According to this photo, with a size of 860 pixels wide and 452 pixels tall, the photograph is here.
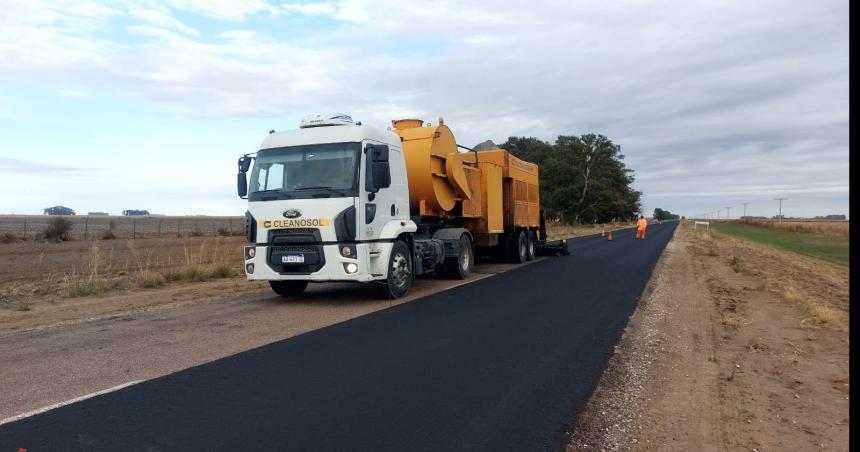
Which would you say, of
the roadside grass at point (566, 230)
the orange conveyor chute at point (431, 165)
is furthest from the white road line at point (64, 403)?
the roadside grass at point (566, 230)

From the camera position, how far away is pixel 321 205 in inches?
392

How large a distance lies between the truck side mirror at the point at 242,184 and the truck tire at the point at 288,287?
2030 mm

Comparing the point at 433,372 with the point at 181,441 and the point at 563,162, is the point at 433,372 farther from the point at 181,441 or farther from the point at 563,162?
the point at 563,162

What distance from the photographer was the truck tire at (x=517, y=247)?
18703 mm

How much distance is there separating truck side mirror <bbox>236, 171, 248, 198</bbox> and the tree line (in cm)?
6437

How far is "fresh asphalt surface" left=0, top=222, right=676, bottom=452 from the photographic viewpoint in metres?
4.06

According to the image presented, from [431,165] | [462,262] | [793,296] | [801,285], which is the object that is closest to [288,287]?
[431,165]

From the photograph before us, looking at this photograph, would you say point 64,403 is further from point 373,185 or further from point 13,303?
point 13,303

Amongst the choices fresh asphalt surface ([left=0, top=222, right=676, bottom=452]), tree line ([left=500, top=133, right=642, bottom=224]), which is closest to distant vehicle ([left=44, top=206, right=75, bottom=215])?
tree line ([left=500, top=133, right=642, bottom=224])

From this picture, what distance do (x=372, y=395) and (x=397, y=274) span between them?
243 inches

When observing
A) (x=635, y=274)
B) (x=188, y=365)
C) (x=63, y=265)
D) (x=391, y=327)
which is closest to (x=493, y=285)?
(x=635, y=274)

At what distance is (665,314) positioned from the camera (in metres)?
9.20

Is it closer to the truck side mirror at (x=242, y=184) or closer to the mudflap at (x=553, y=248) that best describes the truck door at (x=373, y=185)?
the truck side mirror at (x=242, y=184)

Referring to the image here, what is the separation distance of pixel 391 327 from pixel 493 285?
5253 millimetres
